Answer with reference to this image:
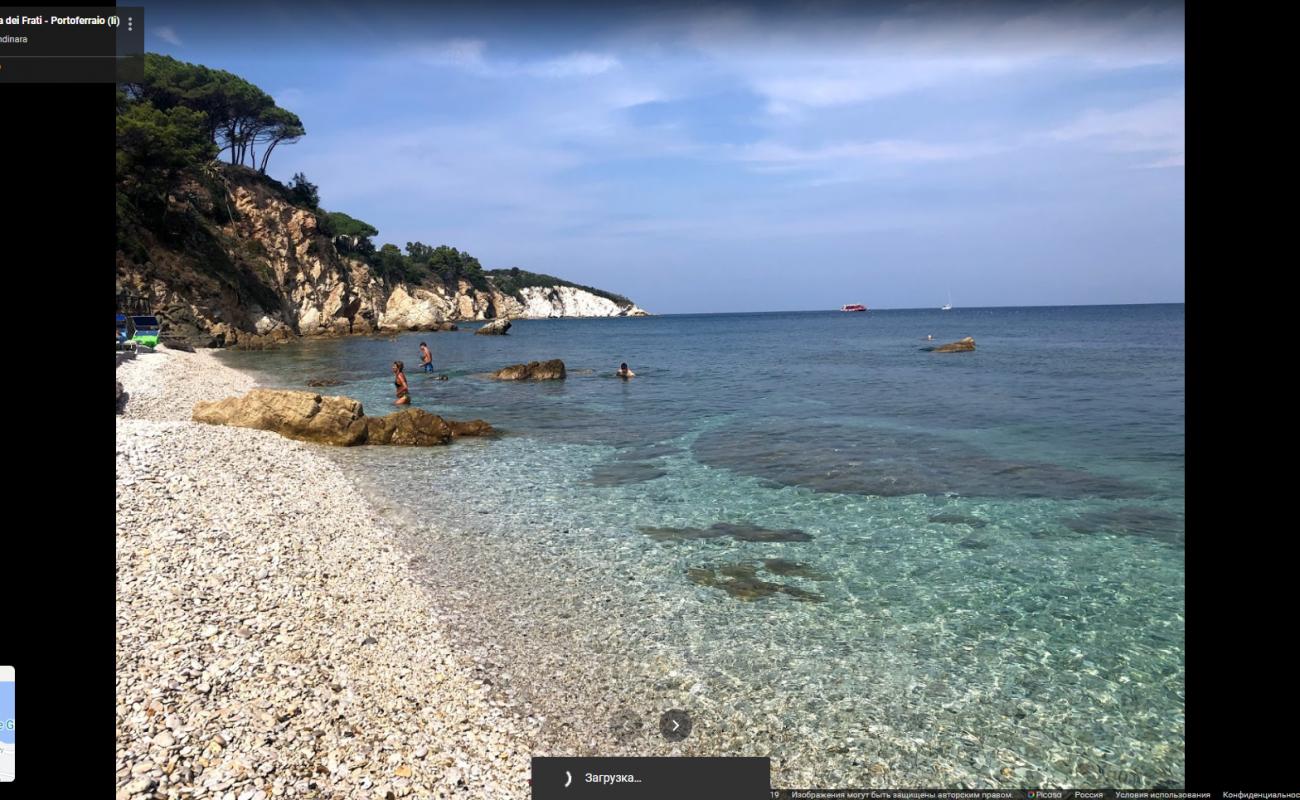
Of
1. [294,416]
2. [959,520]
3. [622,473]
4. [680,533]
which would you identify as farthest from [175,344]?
[959,520]

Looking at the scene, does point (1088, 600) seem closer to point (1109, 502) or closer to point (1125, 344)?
point (1109, 502)

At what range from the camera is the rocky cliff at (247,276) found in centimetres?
4866

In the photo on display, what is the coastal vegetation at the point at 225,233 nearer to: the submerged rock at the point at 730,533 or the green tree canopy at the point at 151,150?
the green tree canopy at the point at 151,150

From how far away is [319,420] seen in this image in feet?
55.2

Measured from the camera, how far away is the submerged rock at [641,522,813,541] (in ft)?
33.3

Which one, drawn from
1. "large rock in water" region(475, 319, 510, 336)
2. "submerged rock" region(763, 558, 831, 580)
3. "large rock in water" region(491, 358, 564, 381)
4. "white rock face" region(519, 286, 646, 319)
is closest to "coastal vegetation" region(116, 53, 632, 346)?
"large rock in water" region(475, 319, 510, 336)

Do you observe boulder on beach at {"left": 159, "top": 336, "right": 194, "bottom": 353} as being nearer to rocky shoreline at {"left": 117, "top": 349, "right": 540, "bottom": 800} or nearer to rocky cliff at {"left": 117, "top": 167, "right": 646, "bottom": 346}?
rocky cliff at {"left": 117, "top": 167, "right": 646, "bottom": 346}

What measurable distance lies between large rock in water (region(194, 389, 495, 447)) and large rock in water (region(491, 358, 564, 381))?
1646 centimetres

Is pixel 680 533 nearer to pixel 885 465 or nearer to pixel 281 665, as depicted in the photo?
pixel 281 665

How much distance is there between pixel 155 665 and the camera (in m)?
5.32

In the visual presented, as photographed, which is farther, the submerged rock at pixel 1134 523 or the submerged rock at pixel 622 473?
the submerged rock at pixel 622 473

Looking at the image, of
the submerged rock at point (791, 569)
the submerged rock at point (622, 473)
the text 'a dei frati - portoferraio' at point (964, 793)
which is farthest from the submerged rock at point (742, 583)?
the submerged rock at point (622, 473)

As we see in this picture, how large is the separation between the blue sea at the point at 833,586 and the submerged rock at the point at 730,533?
0.07 metres
